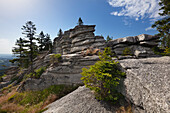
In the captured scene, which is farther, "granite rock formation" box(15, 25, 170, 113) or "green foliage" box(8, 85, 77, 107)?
"green foliage" box(8, 85, 77, 107)

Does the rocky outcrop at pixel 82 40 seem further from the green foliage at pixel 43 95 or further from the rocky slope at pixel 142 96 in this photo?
the rocky slope at pixel 142 96

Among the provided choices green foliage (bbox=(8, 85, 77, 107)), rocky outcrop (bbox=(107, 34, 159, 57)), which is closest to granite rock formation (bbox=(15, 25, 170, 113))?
rocky outcrop (bbox=(107, 34, 159, 57))

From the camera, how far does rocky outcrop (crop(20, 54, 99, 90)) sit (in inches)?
456

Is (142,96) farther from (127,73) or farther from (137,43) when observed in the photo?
(137,43)

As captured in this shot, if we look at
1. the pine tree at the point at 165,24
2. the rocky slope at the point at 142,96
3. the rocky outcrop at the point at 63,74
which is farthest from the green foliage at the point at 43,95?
the pine tree at the point at 165,24

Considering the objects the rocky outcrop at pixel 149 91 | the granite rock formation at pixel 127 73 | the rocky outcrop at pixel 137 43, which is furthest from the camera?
the rocky outcrop at pixel 137 43

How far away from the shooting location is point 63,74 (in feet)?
39.4

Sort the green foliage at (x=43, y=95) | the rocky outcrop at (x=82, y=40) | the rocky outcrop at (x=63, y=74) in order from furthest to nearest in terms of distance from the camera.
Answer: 1. the rocky outcrop at (x=82, y=40)
2. the rocky outcrop at (x=63, y=74)
3. the green foliage at (x=43, y=95)

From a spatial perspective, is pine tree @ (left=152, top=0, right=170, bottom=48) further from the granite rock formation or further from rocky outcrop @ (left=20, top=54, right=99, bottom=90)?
rocky outcrop @ (left=20, top=54, right=99, bottom=90)

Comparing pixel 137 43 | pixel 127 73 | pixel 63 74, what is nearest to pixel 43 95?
pixel 63 74

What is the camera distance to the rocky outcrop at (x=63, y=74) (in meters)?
11.6

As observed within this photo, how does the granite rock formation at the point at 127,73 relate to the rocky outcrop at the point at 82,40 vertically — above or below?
below

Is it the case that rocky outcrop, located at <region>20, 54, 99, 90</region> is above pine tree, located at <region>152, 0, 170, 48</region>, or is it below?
below

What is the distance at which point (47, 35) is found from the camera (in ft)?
125
